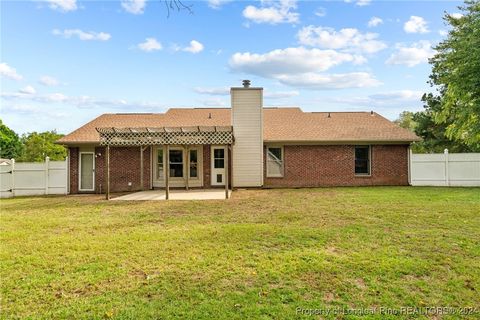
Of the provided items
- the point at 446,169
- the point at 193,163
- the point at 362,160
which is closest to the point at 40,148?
the point at 193,163

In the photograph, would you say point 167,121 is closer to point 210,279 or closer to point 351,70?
point 351,70

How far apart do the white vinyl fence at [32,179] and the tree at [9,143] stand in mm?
41712

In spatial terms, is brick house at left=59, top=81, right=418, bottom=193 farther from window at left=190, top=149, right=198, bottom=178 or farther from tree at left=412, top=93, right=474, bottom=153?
tree at left=412, top=93, right=474, bottom=153

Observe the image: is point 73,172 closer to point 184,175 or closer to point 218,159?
point 184,175

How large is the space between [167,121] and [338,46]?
10.1 m

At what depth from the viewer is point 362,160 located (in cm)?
1702

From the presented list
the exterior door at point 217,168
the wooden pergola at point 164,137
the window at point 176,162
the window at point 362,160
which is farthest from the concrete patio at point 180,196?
the window at point 362,160

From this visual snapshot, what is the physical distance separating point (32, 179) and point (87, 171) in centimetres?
245

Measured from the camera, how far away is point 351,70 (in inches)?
782

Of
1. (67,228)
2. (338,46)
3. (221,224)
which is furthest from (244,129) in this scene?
(67,228)

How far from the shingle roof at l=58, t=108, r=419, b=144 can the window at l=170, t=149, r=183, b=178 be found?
201 centimetres

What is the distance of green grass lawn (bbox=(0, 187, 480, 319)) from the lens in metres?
3.63

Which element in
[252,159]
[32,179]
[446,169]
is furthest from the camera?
[252,159]

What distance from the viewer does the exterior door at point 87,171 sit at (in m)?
16.1
